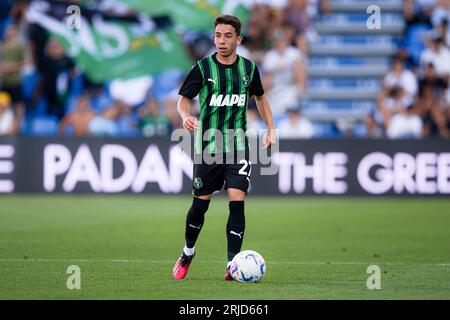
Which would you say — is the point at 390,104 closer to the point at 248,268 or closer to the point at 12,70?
the point at 12,70

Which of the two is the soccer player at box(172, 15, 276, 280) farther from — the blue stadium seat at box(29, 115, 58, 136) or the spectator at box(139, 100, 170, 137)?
the blue stadium seat at box(29, 115, 58, 136)

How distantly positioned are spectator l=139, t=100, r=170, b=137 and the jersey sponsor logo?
1190 centimetres

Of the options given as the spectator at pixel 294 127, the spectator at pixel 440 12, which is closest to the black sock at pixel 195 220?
the spectator at pixel 294 127

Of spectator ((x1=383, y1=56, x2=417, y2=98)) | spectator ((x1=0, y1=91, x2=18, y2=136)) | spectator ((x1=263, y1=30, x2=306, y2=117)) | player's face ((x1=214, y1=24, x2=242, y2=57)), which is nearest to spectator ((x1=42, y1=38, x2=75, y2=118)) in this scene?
spectator ((x1=0, y1=91, x2=18, y2=136))

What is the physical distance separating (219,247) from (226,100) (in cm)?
316

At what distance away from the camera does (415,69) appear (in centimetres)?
2028

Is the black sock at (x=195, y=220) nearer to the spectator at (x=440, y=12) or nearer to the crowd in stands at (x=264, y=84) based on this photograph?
the crowd in stands at (x=264, y=84)

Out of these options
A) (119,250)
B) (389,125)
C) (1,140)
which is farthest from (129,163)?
(119,250)

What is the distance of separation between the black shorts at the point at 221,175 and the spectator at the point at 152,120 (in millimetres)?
11879

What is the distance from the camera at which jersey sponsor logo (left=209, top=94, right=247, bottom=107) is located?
812 centimetres

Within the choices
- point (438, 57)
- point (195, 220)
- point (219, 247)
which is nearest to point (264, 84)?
point (438, 57)

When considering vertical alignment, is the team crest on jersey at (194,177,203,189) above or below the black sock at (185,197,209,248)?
above

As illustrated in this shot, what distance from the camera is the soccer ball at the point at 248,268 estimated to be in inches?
304
